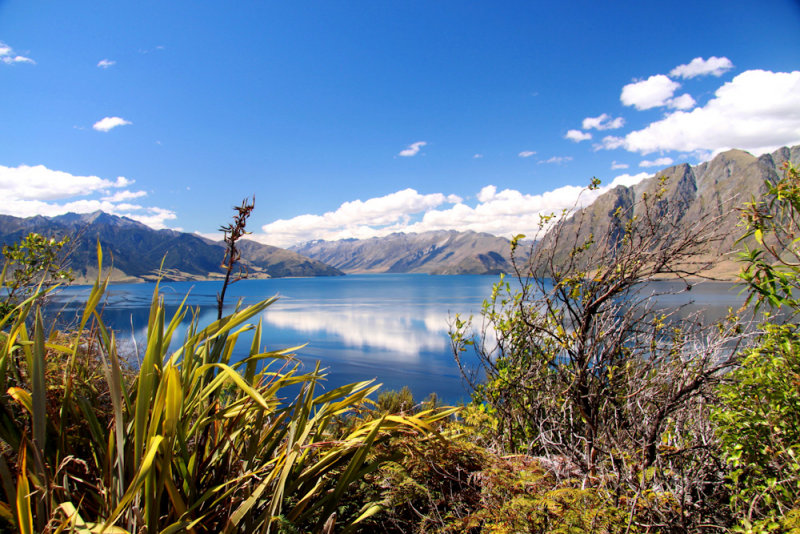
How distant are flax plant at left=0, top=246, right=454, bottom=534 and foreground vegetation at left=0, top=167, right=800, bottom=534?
1 centimetres

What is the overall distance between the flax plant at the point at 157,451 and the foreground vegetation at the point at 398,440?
11mm

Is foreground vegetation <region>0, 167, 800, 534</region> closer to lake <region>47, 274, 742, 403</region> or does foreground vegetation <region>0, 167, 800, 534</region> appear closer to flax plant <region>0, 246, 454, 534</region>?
flax plant <region>0, 246, 454, 534</region>

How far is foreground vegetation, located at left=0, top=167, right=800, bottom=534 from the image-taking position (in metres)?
1.52

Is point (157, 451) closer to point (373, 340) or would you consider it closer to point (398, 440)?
point (398, 440)

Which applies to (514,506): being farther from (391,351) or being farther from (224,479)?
(391,351)

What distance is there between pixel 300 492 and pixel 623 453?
6.19 feet

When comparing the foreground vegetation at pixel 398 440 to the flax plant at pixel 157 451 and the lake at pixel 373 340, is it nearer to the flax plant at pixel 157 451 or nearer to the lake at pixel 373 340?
the flax plant at pixel 157 451

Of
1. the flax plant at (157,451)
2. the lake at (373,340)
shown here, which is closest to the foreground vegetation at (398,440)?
the flax plant at (157,451)

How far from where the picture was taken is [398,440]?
2416 millimetres

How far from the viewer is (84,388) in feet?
7.41

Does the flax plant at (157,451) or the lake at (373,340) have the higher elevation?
the flax plant at (157,451)

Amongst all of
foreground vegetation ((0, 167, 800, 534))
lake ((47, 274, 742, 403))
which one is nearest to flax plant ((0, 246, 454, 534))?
foreground vegetation ((0, 167, 800, 534))

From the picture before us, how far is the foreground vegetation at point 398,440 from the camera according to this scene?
60.0 inches

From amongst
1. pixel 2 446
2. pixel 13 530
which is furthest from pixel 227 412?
pixel 2 446
